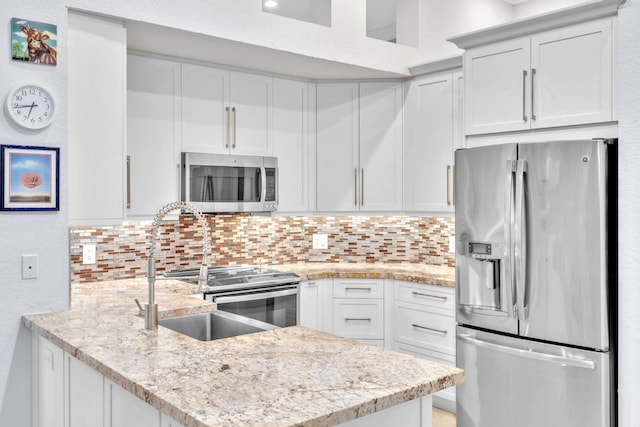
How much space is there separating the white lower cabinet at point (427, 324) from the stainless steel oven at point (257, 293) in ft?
2.50

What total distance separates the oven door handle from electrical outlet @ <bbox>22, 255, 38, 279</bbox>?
116 centimetres

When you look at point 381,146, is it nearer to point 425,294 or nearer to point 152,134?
point 425,294

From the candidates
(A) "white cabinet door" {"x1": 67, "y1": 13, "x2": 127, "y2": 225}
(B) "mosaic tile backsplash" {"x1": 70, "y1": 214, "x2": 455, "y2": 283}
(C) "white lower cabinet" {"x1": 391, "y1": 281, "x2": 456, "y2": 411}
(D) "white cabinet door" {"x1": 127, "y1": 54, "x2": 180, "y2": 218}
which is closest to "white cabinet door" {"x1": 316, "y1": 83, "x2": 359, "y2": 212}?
(B) "mosaic tile backsplash" {"x1": 70, "y1": 214, "x2": 455, "y2": 283}

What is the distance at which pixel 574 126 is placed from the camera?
2963 millimetres

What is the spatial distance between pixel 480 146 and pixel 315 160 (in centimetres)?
161

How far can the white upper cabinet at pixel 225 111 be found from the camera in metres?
3.93

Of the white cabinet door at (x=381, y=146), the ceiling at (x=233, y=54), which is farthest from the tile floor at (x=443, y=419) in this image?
the ceiling at (x=233, y=54)

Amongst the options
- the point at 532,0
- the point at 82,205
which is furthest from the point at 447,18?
the point at 82,205

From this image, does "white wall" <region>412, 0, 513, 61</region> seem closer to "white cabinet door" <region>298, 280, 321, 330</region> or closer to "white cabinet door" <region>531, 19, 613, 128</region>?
"white cabinet door" <region>531, 19, 613, 128</region>

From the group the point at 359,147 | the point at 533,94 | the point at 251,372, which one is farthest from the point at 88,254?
the point at 533,94

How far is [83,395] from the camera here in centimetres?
206

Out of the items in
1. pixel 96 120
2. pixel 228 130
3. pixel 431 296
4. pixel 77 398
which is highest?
pixel 228 130

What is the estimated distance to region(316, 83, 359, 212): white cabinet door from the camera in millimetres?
4555

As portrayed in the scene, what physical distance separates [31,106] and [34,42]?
0.30m
